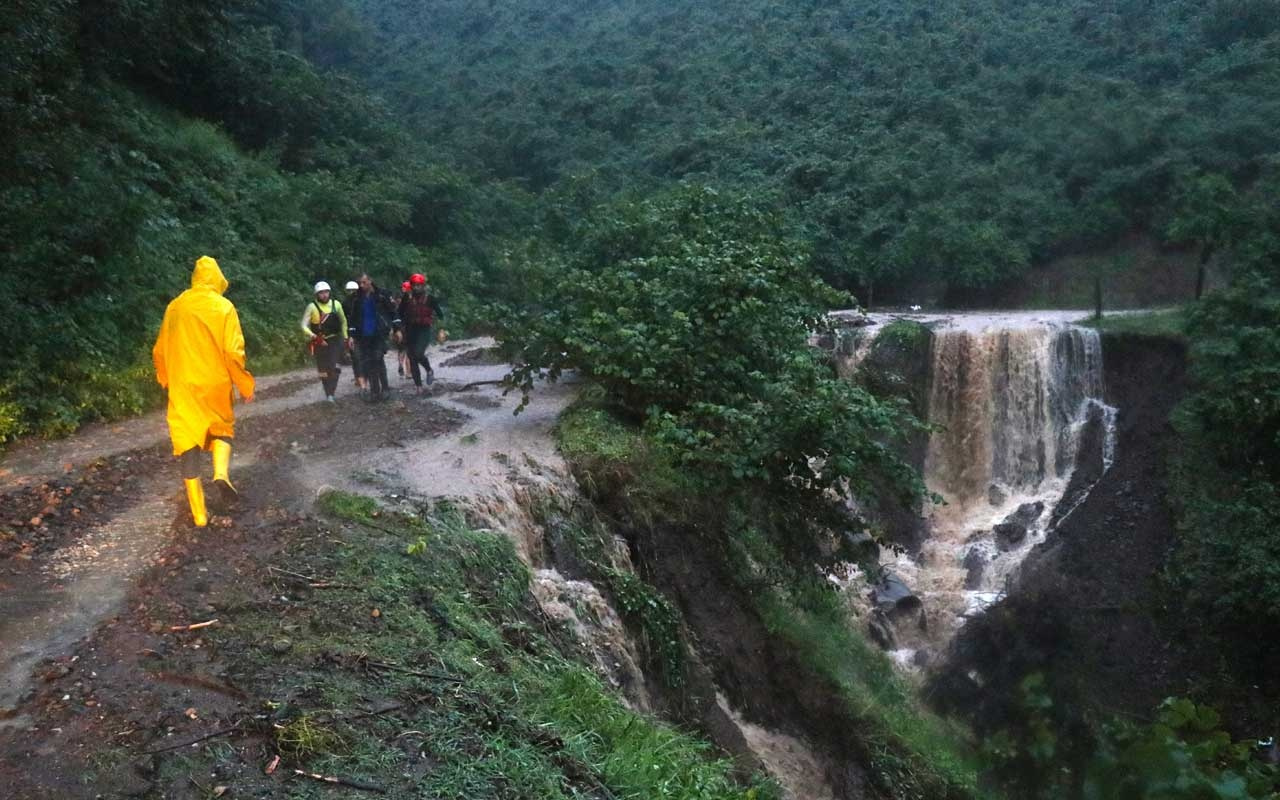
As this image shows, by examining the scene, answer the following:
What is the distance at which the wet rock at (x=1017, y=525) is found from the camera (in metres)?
17.3

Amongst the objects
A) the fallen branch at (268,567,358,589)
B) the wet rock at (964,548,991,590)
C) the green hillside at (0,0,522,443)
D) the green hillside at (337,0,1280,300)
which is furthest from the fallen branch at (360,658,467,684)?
the green hillside at (337,0,1280,300)

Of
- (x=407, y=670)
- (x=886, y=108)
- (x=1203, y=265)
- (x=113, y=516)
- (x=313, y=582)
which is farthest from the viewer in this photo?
(x=886, y=108)

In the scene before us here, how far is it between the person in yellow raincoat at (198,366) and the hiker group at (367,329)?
4.47 meters

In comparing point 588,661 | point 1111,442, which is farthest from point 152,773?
point 1111,442

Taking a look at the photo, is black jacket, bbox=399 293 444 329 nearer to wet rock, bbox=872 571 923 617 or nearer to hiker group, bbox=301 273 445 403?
hiker group, bbox=301 273 445 403

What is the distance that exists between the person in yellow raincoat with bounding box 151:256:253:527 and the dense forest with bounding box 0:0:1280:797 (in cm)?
386

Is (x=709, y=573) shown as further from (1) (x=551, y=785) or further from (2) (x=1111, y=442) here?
(2) (x=1111, y=442)

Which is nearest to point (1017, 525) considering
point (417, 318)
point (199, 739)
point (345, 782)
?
point (417, 318)

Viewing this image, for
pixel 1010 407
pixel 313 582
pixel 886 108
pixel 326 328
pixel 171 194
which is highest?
pixel 886 108

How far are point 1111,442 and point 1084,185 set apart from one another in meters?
11.4

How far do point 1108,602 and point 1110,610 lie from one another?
17cm

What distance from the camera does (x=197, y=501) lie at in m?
6.84

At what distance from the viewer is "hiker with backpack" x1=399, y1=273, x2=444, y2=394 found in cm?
1270

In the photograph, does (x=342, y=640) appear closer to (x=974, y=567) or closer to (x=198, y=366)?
(x=198, y=366)
